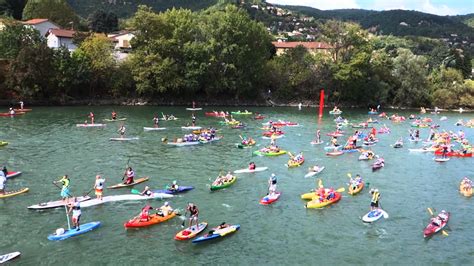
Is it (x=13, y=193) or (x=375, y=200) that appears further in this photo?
(x=13, y=193)

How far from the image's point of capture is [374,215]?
32.0 metres

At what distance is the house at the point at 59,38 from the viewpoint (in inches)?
4055

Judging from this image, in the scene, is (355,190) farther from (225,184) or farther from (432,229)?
(225,184)

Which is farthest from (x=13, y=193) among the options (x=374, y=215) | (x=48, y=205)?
(x=374, y=215)

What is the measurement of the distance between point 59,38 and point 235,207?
84.4m

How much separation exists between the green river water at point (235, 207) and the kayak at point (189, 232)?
1.91ft

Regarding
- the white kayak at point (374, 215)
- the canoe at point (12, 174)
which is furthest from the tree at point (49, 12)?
the white kayak at point (374, 215)

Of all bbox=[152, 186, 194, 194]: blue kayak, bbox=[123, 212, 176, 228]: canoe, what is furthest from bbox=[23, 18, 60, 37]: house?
bbox=[123, 212, 176, 228]: canoe

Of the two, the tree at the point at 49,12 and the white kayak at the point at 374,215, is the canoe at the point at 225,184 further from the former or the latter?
the tree at the point at 49,12

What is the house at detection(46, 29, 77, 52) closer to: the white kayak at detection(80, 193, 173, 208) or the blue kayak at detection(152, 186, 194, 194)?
the blue kayak at detection(152, 186, 194, 194)

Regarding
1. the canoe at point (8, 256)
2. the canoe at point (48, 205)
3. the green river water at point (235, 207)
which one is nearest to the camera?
the canoe at point (8, 256)

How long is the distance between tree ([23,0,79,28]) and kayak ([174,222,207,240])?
362ft

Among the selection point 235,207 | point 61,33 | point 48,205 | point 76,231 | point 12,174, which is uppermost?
point 61,33

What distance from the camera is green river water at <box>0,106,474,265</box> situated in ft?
86.2
